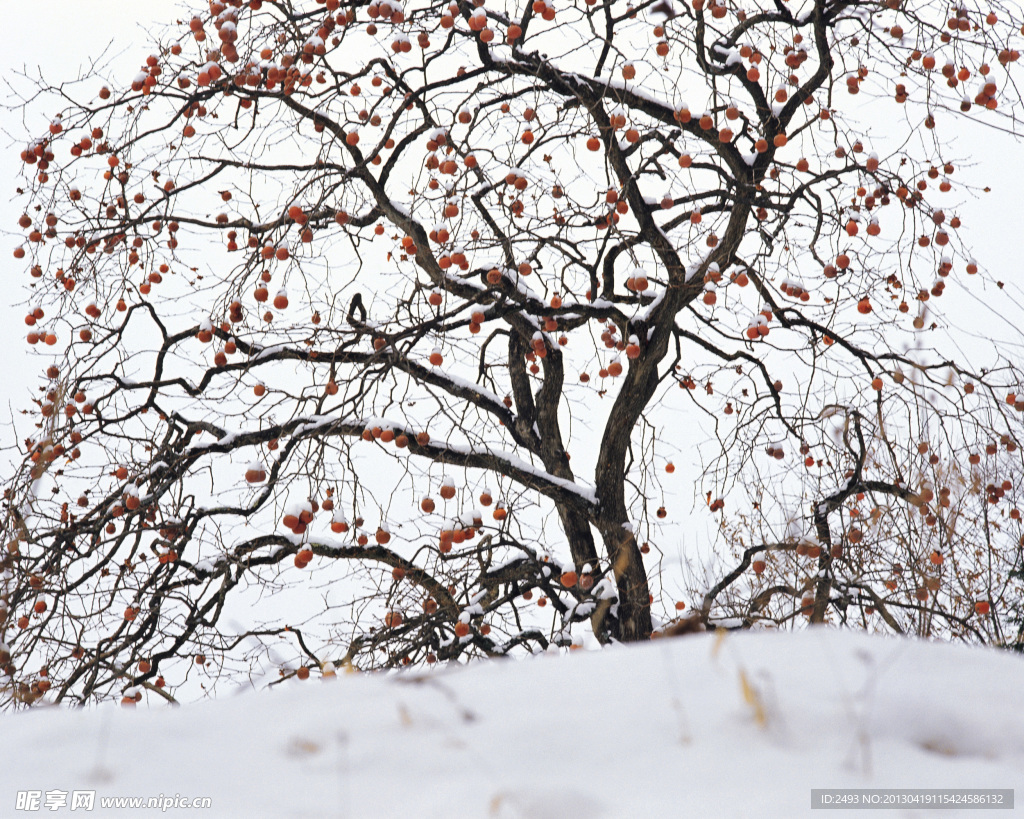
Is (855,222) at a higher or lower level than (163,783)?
higher

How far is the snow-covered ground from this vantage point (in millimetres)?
1045

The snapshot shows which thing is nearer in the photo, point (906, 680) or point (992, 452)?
point (906, 680)

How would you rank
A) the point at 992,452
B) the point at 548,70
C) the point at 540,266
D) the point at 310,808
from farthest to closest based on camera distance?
the point at 540,266 < the point at 548,70 < the point at 992,452 < the point at 310,808

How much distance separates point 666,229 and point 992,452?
89.7 inches

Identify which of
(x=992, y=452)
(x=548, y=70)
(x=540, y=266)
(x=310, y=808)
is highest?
(x=548, y=70)

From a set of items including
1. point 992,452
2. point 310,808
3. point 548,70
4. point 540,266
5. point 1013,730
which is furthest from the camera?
point 540,266

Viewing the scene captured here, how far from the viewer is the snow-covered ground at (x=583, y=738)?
1.04 meters

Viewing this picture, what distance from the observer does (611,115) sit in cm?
379

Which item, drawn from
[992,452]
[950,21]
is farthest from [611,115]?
[992,452]

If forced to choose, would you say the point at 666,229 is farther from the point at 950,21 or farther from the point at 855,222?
the point at 950,21

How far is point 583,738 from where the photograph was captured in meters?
1.16

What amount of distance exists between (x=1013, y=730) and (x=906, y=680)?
150mm

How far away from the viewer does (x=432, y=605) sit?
457cm

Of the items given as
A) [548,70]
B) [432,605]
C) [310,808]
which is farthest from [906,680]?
[548,70]
